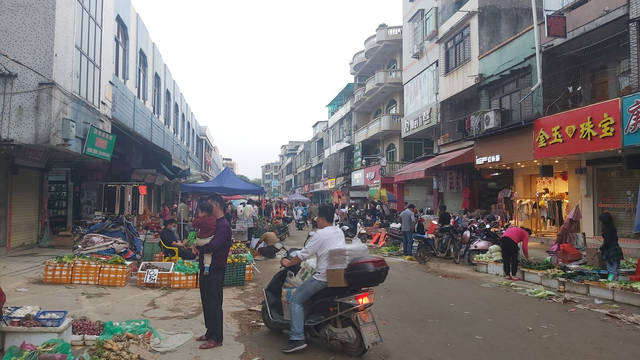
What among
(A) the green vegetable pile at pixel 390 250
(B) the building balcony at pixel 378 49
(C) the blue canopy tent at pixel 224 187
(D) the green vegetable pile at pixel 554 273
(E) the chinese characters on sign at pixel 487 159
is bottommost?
(A) the green vegetable pile at pixel 390 250

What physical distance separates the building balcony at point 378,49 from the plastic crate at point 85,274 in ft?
Result: 83.0

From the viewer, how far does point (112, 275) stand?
27.3ft

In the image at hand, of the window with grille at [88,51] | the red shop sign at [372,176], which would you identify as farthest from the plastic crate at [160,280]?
the red shop sign at [372,176]

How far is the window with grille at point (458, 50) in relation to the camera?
1958 centimetres

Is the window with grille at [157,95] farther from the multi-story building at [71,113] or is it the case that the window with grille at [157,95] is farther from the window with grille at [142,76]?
the window with grille at [142,76]

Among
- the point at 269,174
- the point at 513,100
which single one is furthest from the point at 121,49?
the point at 269,174

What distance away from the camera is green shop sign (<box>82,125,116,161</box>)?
462 inches

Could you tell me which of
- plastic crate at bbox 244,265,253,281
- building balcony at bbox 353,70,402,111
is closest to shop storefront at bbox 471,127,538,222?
plastic crate at bbox 244,265,253,281

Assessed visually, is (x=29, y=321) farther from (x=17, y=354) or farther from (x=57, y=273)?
(x=57, y=273)

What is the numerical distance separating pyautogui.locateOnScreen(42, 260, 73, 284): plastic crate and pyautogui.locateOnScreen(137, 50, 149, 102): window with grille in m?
13.2

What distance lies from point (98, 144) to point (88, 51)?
2979mm

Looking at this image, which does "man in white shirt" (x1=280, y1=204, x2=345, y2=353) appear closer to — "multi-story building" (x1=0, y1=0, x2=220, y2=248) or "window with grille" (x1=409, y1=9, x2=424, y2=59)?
"multi-story building" (x1=0, y1=0, x2=220, y2=248)

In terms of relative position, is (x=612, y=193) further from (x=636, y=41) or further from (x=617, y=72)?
(x=636, y=41)

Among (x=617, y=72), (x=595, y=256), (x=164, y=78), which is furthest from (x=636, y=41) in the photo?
(x=164, y=78)
